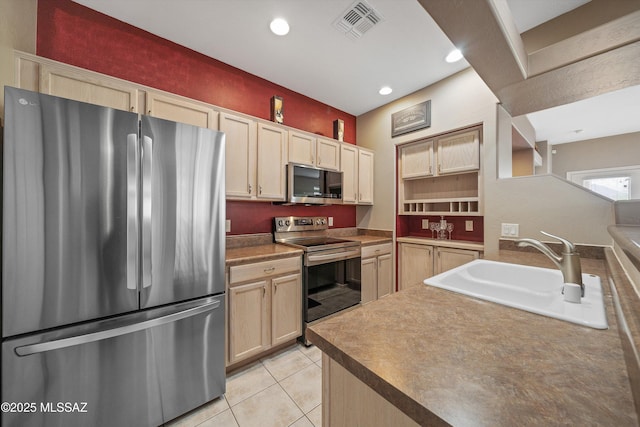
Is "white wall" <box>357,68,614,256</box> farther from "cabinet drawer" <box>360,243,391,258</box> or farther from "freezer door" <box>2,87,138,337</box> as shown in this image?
"freezer door" <box>2,87,138,337</box>

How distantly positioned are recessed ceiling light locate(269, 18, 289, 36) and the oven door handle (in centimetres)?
195

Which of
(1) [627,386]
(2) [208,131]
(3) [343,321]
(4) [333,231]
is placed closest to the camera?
(1) [627,386]

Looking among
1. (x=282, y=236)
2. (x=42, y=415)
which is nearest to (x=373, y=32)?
(x=282, y=236)

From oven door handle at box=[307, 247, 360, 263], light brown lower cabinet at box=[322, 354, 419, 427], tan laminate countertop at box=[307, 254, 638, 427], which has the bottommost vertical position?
light brown lower cabinet at box=[322, 354, 419, 427]

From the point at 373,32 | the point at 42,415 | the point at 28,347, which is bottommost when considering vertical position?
the point at 42,415

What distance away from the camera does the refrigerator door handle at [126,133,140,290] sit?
1.30 m

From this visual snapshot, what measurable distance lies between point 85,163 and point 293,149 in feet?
5.57

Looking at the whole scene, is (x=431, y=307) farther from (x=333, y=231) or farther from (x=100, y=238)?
(x=333, y=231)

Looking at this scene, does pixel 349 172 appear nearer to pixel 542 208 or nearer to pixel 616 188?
pixel 542 208

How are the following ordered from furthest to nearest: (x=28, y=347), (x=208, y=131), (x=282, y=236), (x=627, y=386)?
1. (x=282, y=236)
2. (x=208, y=131)
3. (x=28, y=347)
4. (x=627, y=386)

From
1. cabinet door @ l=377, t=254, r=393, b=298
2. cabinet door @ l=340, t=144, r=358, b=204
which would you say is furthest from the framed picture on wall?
cabinet door @ l=377, t=254, r=393, b=298

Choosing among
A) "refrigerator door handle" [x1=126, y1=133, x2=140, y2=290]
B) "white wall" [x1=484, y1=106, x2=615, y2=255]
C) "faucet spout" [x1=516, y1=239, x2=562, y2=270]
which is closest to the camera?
"faucet spout" [x1=516, y1=239, x2=562, y2=270]

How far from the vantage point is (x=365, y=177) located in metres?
3.35

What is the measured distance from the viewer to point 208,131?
161cm
